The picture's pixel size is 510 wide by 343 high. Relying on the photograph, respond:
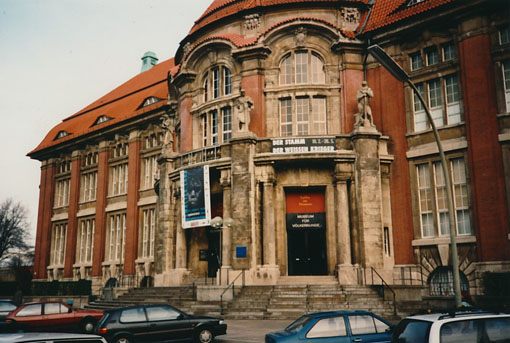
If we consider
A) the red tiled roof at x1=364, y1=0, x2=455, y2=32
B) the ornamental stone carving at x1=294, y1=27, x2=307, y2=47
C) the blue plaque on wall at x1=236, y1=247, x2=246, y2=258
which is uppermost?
the red tiled roof at x1=364, y1=0, x2=455, y2=32

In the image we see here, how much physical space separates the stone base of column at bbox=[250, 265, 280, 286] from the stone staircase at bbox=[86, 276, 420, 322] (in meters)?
0.41

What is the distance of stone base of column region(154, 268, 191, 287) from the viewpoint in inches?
1079

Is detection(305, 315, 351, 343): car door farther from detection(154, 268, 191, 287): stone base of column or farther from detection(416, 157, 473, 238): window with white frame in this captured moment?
detection(154, 268, 191, 287): stone base of column

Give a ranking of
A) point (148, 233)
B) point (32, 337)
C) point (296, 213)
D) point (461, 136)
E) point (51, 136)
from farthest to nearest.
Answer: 1. point (51, 136)
2. point (148, 233)
3. point (296, 213)
4. point (461, 136)
5. point (32, 337)

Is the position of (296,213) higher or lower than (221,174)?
lower

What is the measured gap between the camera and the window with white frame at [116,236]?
40.1 metres

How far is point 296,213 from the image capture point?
25.2m

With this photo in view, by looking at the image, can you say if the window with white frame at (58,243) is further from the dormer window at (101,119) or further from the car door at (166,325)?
the car door at (166,325)

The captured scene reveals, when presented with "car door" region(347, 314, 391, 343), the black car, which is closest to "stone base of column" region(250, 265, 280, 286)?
the black car

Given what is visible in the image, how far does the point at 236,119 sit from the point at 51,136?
32.1 m

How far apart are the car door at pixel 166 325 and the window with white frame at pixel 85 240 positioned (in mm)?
29426

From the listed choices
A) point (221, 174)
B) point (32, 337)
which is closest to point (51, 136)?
point (221, 174)

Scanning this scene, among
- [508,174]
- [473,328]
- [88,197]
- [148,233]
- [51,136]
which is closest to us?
[473,328]

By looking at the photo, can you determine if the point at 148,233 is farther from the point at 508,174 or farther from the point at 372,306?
the point at 508,174
